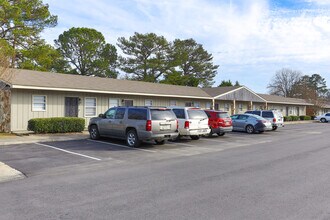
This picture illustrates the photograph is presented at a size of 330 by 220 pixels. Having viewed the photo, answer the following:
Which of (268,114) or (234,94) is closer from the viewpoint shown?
(268,114)

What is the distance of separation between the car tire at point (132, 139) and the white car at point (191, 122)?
3161mm

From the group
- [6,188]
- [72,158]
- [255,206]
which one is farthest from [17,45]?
[255,206]

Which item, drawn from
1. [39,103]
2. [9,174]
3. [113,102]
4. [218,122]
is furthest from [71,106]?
[9,174]

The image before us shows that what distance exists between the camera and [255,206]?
5590 millimetres

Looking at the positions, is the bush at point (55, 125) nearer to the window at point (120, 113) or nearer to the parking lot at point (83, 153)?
the parking lot at point (83, 153)

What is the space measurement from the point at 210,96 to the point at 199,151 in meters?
19.6

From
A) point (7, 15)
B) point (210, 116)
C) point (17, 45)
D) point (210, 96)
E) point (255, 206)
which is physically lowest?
point (255, 206)

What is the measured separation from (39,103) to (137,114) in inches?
328

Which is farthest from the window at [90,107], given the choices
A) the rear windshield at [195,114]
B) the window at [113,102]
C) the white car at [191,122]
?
the rear windshield at [195,114]

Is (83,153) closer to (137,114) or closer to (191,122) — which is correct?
(137,114)

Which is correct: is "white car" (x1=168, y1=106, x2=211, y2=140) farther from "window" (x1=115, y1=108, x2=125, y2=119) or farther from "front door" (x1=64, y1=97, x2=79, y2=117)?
"front door" (x1=64, y1=97, x2=79, y2=117)

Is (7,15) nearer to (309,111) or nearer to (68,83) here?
(68,83)

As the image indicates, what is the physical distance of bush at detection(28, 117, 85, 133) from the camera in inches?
661

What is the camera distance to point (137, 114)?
1341cm
